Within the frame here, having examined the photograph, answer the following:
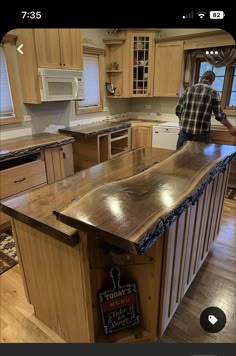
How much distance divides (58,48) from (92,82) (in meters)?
1.17

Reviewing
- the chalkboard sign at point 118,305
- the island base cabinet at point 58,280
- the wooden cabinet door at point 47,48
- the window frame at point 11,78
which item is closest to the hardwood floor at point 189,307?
the island base cabinet at point 58,280

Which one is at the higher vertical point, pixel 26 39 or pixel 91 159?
pixel 26 39

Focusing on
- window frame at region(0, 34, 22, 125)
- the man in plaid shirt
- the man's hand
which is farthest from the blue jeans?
window frame at region(0, 34, 22, 125)

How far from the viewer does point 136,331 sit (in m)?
1.31

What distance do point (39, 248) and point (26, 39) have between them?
2.37 metres

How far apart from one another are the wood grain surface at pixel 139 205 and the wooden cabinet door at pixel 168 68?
2.86 metres

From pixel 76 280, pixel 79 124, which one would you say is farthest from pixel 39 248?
pixel 79 124

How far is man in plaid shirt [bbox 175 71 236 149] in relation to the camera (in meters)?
2.74

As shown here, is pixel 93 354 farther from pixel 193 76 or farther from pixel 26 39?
pixel 193 76

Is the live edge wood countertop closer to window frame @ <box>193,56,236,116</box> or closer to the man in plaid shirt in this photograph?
the man in plaid shirt

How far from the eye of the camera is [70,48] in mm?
2943

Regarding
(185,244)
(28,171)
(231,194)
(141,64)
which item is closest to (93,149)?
(28,171)

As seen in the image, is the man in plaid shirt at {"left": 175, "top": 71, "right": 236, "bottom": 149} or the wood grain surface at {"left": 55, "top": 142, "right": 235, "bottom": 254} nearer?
the wood grain surface at {"left": 55, "top": 142, "right": 235, "bottom": 254}

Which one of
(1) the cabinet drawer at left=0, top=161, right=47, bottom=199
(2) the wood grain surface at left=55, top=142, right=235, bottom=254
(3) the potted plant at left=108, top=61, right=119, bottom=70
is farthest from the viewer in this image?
(3) the potted plant at left=108, top=61, right=119, bottom=70
